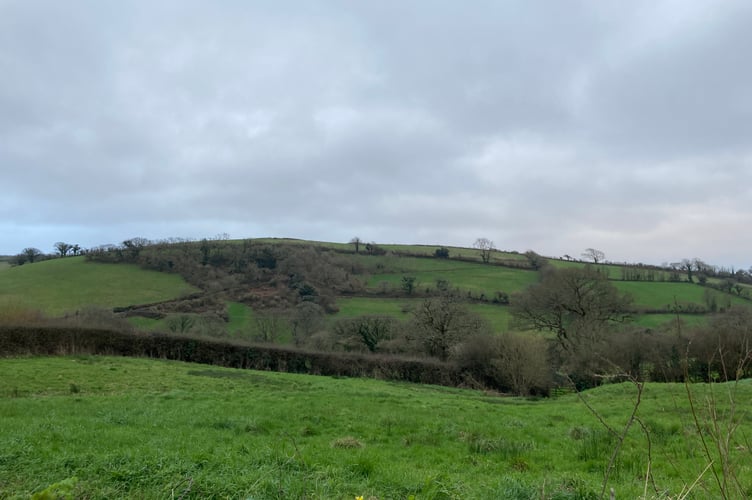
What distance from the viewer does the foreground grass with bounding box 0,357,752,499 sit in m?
5.54

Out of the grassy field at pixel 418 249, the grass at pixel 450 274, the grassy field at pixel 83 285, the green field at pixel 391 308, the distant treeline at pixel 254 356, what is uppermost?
the grassy field at pixel 418 249

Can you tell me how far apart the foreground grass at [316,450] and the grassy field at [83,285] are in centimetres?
5532

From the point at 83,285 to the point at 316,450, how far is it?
75688 mm

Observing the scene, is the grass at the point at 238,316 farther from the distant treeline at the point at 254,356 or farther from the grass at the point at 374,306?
the distant treeline at the point at 254,356

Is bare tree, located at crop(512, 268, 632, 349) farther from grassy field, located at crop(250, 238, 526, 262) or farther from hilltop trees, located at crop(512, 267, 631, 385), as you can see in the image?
grassy field, located at crop(250, 238, 526, 262)

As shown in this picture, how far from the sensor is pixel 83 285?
70750 mm

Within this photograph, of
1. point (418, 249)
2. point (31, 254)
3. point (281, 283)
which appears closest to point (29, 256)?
point (31, 254)

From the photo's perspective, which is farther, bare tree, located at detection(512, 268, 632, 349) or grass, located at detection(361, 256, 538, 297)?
grass, located at detection(361, 256, 538, 297)

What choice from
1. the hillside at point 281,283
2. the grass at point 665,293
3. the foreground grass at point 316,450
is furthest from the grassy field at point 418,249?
the foreground grass at point 316,450

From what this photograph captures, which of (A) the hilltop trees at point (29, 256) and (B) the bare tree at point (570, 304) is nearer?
(B) the bare tree at point (570, 304)

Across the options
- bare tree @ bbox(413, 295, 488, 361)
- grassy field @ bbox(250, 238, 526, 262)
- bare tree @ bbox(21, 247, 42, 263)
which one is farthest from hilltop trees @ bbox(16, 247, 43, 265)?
bare tree @ bbox(413, 295, 488, 361)

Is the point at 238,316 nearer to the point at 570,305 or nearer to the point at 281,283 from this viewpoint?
the point at 281,283

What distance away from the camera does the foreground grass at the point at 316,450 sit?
5535 mm

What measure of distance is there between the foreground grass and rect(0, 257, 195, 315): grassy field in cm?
5532
